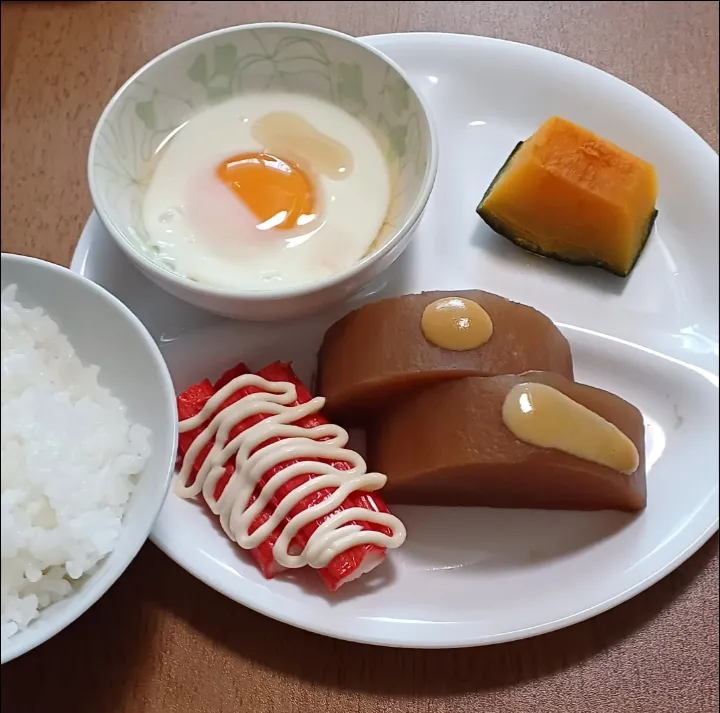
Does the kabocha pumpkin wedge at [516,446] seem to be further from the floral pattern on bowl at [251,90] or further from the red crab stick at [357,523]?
the floral pattern on bowl at [251,90]

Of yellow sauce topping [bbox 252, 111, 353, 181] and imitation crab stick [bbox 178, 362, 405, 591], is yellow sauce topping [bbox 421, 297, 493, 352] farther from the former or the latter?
yellow sauce topping [bbox 252, 111, 353, 181]

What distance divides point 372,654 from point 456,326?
56 centimetres

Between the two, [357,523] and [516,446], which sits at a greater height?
[516,446]

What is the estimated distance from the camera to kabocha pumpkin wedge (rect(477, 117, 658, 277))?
1496mm

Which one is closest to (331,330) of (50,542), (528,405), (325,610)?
(528,405)

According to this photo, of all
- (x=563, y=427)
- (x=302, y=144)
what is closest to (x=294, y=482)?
(x=563, y=427)

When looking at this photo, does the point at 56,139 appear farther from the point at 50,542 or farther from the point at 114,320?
the point at 50,542

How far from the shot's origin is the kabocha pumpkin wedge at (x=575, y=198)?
150 cm

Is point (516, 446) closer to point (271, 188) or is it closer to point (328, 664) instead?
point (328, 664)

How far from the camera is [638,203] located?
1520 mm

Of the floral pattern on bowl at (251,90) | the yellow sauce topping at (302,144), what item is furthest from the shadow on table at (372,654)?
the yellow sauce topping at (302,144)

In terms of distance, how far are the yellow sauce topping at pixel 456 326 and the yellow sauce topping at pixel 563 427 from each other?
0.11 m

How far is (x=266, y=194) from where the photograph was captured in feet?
4.94

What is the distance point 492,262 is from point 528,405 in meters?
0.41
